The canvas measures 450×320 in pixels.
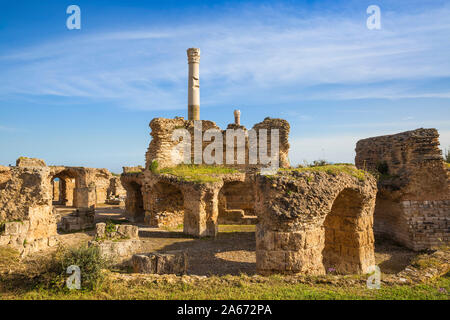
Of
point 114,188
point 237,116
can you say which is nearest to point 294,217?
point 237,116

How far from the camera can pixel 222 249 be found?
38.8 ft

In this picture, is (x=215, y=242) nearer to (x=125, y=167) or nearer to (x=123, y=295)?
(x=123, y=295)

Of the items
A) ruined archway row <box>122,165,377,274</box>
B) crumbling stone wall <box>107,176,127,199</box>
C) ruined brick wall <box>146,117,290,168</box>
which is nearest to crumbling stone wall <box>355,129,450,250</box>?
ruined archway row <box>122,165,377,274</box>

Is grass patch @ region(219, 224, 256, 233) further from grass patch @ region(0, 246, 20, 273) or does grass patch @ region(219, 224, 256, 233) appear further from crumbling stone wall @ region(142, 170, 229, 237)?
grass patch @ region(0, 246, 20, 273)

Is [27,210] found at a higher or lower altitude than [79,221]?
higher

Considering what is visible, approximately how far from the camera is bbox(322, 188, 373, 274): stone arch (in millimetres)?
8664

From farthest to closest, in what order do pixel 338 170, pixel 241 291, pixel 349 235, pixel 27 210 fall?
pixel 27 210, pixel 349 235, pixel 338 170, pixel 241 291

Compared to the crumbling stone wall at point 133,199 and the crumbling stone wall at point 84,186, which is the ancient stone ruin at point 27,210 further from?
the crumbling stone wall at point 133,199

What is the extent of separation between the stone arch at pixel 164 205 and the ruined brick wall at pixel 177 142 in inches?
59.1

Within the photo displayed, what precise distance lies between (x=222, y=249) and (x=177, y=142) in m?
8.80

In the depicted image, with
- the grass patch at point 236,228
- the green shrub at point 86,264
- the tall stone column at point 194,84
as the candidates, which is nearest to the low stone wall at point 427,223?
the grass patch at point 236,228

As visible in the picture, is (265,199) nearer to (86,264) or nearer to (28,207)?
(86,264)

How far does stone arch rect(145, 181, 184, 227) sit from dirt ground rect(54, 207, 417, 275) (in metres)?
0.70

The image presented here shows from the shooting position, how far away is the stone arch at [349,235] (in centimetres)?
866
